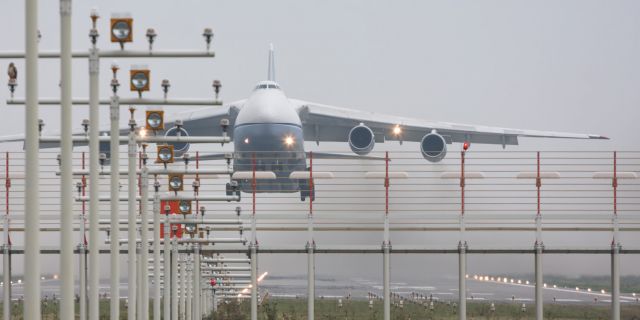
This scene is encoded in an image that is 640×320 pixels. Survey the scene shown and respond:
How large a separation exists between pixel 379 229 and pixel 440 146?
91.9ft

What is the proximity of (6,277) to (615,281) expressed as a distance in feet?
41.6

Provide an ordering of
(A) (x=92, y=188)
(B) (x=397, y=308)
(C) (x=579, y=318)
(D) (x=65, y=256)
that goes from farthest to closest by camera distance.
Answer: (B) (x=397, y=308)
(C) (x=579, y=318)
(A) (x=92, y=188)
(D) (x=65, y=256)

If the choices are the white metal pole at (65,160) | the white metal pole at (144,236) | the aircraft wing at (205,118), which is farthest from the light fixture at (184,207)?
the aircraft wing at (205,118)

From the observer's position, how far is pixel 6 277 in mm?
26250

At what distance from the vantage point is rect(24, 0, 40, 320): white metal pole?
1146cm

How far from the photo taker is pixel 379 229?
90.1ft

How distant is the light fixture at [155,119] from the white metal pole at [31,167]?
6.68 metres

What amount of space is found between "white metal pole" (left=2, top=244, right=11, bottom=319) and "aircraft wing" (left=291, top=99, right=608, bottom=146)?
137 ft

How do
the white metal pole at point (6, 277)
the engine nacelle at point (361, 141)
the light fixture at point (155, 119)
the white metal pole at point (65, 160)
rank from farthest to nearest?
the engine nacelle at point (361, 141) < the white metal pole at point (6, 277) < the light fixture at point (155, 119) < the white metal pole at point (65, 160)

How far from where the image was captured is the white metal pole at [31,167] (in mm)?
→ 11461

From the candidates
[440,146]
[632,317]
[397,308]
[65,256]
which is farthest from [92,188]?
[440,146]

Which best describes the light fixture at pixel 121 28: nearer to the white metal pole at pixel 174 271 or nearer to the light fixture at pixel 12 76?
the light fixture at pixel 12 76

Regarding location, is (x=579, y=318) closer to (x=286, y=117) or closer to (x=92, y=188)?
(x=286, y=117)

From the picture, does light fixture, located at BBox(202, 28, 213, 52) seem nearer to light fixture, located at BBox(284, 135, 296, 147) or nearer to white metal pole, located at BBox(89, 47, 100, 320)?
white metal pole, located at BBox(89, 47, 100, 320)
